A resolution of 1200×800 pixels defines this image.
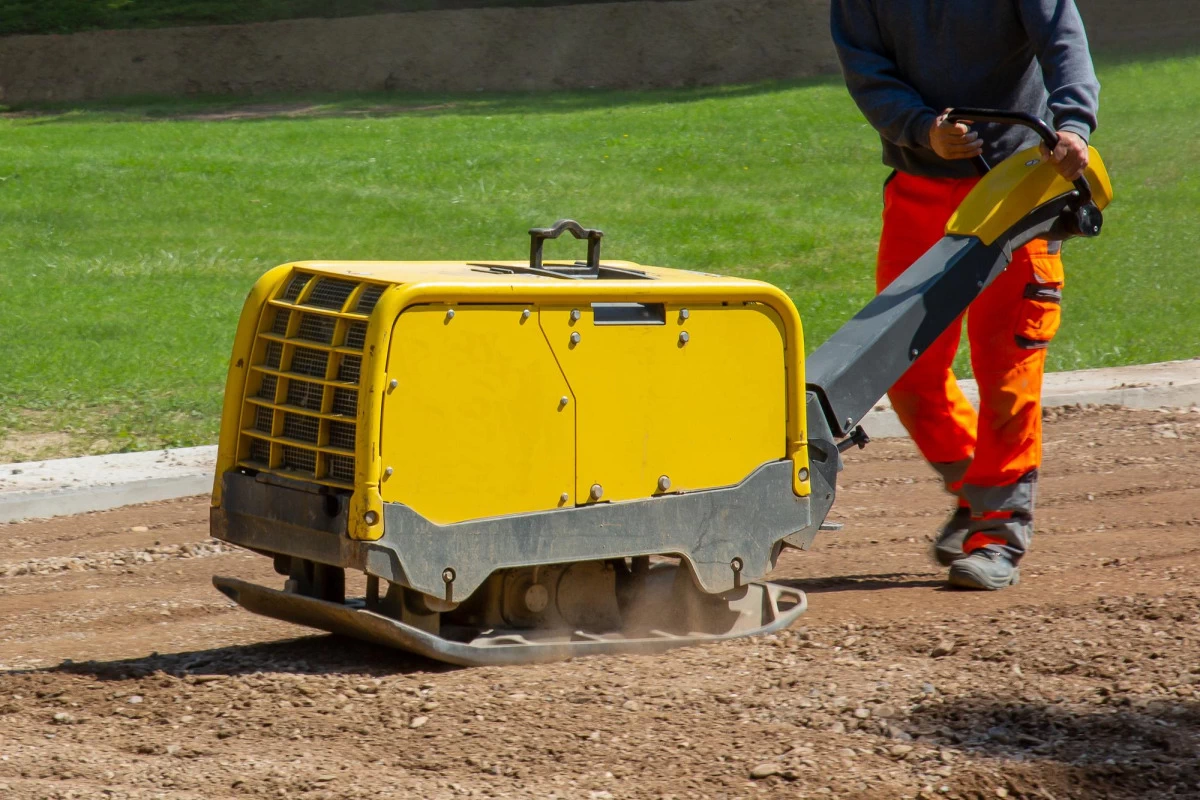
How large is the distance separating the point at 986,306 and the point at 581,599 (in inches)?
61.2

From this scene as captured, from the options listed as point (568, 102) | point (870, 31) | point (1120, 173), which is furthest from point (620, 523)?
point (568, 102)

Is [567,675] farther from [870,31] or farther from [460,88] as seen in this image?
[460,88]

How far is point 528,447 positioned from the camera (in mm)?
3320

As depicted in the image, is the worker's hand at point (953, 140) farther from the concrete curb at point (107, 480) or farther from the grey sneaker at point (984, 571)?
the concrete curb at point (107, 480)

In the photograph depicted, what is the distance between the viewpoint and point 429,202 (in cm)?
1409

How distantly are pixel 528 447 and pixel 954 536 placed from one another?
190 centimetres

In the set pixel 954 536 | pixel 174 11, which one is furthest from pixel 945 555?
pixel 174 11

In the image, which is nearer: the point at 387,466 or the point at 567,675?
the point at 387,466

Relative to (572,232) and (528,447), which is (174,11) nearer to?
(572,232)

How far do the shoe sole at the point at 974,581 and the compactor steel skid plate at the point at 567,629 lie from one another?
65cm

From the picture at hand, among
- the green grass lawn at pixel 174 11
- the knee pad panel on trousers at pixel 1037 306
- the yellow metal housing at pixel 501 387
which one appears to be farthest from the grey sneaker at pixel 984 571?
the green grass lawn at pixel 174 11

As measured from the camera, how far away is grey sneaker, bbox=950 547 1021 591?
4.35 meters

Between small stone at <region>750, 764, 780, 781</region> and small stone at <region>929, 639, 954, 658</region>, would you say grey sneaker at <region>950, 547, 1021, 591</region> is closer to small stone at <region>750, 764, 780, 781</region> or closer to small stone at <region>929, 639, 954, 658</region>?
small stone at <region>929, 639, 954, 658</region>

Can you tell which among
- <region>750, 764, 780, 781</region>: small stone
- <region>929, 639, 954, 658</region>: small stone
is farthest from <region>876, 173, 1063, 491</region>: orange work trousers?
<region>750, 764, 780, 781</region>: small stone
